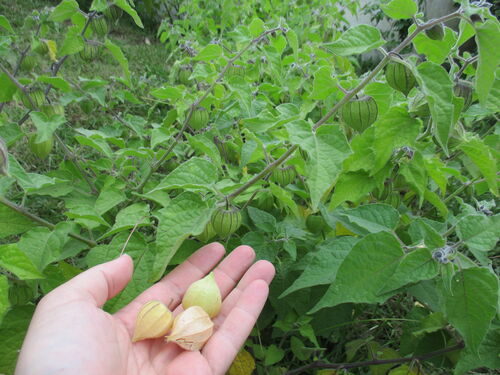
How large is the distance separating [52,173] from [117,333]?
799 millimetres

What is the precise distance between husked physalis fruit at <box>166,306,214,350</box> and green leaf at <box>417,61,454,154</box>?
759 mm

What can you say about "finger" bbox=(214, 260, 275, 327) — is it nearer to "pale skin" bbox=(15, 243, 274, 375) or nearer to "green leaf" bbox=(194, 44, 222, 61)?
"pale skin" bbox=(15, 243, 274, 375)

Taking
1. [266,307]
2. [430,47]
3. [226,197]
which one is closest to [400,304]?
[266,307]

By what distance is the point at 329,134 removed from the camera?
36.1 inches

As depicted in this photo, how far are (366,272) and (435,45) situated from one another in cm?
57

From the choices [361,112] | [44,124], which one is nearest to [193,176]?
[361,112]

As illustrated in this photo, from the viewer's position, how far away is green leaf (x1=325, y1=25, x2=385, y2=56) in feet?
2.96

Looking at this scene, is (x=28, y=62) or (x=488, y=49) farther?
(x=28, y=62)

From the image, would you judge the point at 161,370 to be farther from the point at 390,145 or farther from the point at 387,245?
the point at 390,145

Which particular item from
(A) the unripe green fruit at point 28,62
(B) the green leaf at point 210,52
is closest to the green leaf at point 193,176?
(B) the green leaf at point 210,52

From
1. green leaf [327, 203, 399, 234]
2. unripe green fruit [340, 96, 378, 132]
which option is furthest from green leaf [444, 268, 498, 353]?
unripe green fruit [340, 96, 378, 132]

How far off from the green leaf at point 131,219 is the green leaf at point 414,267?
70 cm

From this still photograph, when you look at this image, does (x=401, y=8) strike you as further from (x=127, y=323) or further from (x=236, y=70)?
(x=127, y=323)

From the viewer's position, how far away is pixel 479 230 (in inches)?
38.2
